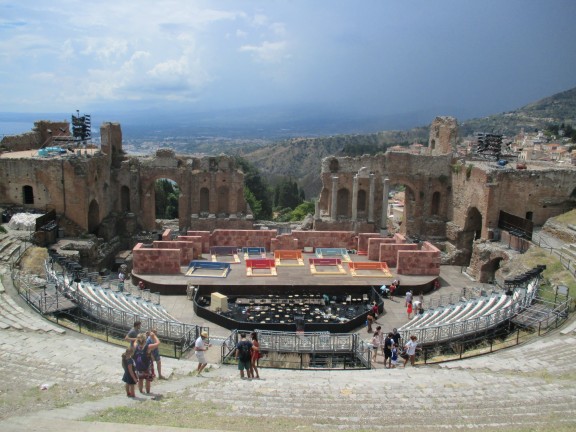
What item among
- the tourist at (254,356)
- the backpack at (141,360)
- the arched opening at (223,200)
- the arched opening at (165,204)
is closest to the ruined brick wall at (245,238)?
the arched opening at (223,200)

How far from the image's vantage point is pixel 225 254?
106 ft

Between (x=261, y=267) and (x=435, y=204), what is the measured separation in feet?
53.4

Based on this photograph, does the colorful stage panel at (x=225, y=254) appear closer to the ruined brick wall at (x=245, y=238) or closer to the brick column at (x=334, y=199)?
the ruined brick wall at (x=245, y=238)

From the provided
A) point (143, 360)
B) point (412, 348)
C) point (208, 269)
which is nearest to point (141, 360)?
point (143, 360)

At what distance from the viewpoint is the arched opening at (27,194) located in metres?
31.6

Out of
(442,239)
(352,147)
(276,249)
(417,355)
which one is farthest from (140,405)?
(352,147)

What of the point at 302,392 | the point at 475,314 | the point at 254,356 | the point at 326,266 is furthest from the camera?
the point at 326,266

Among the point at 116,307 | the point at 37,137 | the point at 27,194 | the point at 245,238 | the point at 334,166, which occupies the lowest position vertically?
the point at 116,307

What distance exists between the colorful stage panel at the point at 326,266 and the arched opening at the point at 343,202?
951 centimetres

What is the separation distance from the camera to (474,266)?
1251 inches

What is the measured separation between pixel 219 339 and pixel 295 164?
122m

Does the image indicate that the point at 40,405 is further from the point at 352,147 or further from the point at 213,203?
the point at 352,147

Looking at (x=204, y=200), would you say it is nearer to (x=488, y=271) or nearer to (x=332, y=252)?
(x=332, y=252)

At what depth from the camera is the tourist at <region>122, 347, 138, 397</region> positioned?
12.4 m
